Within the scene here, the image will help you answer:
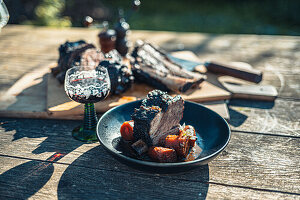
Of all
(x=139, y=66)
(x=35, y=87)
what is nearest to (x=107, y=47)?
(x=139, y=66)

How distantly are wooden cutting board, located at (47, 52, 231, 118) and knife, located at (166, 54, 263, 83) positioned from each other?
215mm

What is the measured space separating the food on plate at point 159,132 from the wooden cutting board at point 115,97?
2.23 ft

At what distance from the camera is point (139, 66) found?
2.97 metres

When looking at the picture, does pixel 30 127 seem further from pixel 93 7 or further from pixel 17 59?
pixel 93 7

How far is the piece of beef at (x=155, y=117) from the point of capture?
5.95ft

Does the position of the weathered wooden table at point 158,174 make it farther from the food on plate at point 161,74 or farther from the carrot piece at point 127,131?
the food on plate at point 161,74

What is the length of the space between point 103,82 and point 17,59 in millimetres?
2312

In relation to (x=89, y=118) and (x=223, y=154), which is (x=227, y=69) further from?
(x=89, y=118)

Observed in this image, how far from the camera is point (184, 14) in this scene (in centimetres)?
1098

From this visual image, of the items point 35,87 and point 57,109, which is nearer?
point 57,109

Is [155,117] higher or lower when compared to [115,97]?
higher

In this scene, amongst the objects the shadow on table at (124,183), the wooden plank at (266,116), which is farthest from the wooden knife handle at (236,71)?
the shadow on table at (124,183)

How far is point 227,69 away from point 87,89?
176 cm

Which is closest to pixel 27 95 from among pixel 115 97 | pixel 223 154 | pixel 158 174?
pixel 115 97
